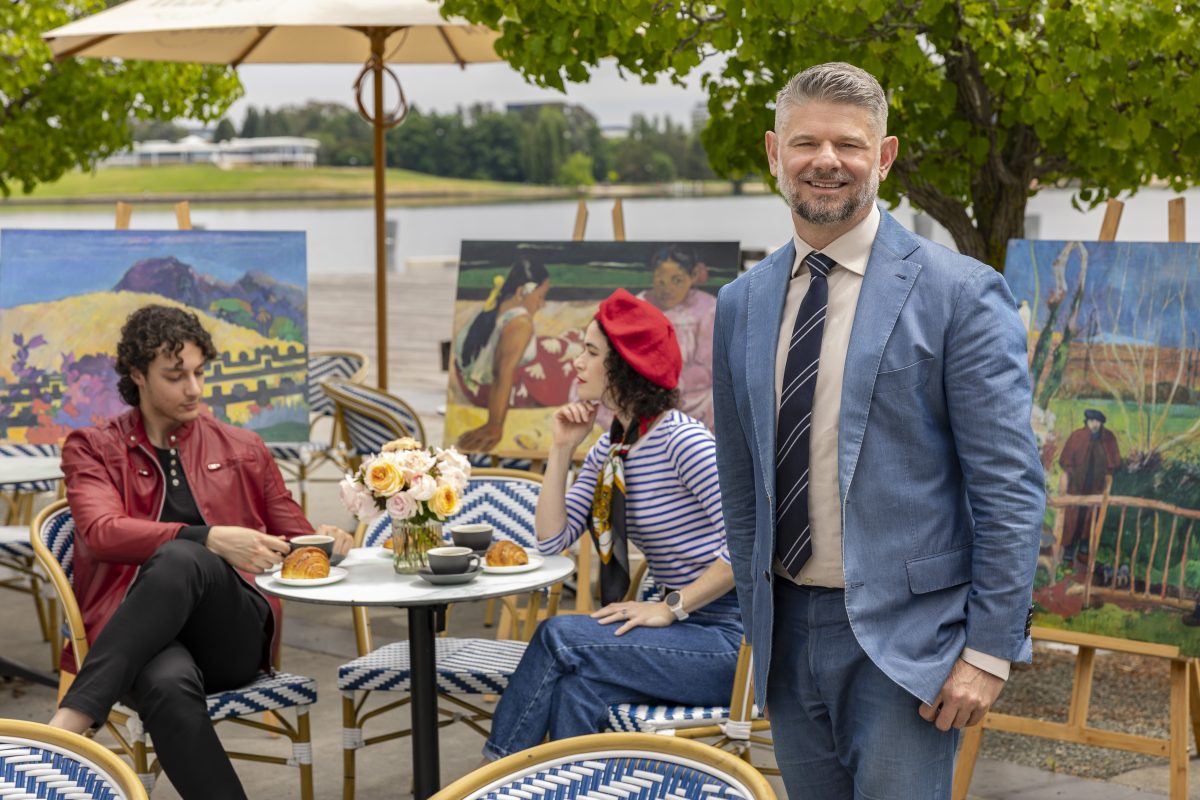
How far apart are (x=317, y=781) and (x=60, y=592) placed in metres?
1.02

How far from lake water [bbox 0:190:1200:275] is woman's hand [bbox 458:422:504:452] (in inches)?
30.4

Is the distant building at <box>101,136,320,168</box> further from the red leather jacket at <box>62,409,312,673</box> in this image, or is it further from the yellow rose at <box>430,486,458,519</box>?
the yellow rose at <box>430,486,458,519</box>

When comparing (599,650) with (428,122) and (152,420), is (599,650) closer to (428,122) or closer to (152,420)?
(152,420)

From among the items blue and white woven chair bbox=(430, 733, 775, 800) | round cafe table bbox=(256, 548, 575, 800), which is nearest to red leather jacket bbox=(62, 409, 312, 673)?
round cafe table bbox=(256, 548, 575, 800)

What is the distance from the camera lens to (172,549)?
12.0 feet

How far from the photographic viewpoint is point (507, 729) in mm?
3492

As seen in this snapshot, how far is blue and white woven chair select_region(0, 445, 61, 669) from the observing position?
17.4 feet

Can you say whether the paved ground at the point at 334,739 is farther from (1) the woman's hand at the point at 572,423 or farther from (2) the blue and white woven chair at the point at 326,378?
(1) the woman's hand at the point at 572,423

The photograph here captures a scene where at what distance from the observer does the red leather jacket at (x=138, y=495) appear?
12.4 ft

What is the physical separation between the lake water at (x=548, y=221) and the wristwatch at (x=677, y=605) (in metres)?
2.19

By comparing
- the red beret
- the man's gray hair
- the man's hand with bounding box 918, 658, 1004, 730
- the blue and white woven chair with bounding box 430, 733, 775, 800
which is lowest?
the blue and white woven chair with bounding box 430, 733, 775, 800

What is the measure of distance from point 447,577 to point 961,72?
107 inches

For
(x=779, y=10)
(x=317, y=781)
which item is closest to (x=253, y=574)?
(x=317, y=781)

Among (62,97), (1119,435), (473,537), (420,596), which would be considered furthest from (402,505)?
(62,97)
